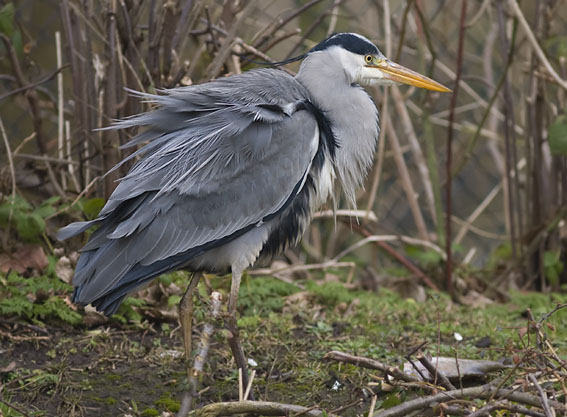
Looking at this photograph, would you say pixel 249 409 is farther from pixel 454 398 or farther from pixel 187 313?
pixel 187 313

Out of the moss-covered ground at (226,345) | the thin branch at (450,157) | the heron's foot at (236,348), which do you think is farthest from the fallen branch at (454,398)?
the thin branch at (450,157)

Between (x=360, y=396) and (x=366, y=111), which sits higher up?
(x=366, y=111)

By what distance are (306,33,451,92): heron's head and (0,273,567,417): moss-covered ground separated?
1008 millimetres

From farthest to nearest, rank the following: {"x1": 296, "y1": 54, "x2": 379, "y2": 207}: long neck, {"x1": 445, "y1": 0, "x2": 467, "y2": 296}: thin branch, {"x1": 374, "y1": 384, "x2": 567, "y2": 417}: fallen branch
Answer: {"x1": 445, "y1": 0, "x2": 467, "y2": 296}: thin branch
{"x1": 296, "y1": 54, "x2": 379, "y2": 207}: long neck
{"x1": 374, "y1": 384, "x2": 567, "y2": 417}: fallen branch

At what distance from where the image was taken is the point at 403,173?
5.79 meters

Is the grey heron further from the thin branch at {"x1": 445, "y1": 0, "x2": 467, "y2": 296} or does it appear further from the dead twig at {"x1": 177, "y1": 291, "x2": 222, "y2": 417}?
the thin branch at {"x1": 445, "y1": 0, "x2": 467, "y2": 296}

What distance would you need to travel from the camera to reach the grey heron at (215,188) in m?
3.11

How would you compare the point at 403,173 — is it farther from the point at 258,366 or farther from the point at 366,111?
the point at 258,366

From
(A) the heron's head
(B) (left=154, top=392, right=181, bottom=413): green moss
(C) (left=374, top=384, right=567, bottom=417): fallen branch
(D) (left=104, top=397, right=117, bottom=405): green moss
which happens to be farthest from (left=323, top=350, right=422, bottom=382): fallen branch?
(A) the heron's head

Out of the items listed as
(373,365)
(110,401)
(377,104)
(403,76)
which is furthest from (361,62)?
(377,104)

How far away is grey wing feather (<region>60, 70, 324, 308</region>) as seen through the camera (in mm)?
3113

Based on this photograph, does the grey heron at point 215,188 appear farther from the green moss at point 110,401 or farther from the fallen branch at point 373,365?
the fallen branch at point 373,365

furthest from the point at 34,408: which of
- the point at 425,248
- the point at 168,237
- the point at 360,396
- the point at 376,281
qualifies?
the point at 425,248

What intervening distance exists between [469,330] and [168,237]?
5.55ft
